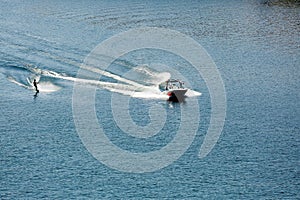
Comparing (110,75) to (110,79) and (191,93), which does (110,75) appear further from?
(191,93)

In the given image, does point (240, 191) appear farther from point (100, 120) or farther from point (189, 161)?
point (100, 120)

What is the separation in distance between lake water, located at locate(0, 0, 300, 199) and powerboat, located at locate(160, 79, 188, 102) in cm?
117

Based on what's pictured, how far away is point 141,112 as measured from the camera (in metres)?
80.1

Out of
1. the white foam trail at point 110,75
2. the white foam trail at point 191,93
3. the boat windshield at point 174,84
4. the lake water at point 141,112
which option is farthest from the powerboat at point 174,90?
the white foam trail at point 110,75

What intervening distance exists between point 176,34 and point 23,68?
3333 cm

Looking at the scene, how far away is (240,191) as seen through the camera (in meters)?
61.0

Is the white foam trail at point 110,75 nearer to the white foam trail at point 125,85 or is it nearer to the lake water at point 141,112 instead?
the white foam trail at point 125,85

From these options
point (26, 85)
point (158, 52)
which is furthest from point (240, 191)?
point (158, 52)

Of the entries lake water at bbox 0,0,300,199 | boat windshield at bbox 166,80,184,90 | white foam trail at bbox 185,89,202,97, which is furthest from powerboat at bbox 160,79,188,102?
lake water at bbox 0,0,300,199

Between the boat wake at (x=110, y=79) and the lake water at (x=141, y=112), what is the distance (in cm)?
16

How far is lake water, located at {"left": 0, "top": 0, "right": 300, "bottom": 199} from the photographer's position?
62.5 m

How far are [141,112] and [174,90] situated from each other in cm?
663

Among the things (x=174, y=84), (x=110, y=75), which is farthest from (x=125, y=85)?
(x=174, y=84)

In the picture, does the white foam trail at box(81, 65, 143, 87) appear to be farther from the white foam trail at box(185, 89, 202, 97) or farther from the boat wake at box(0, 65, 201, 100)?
the white foam trail at box(185, 89, 202, 97)
